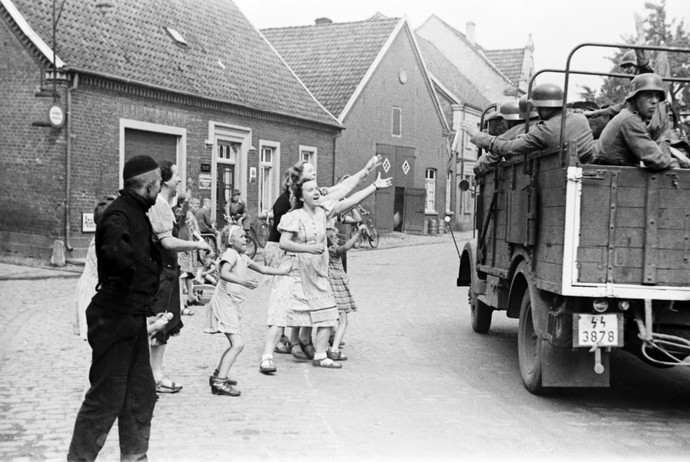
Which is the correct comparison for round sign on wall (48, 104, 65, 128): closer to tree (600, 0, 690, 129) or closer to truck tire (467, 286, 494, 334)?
truck tire (467, 286, 494, 334)

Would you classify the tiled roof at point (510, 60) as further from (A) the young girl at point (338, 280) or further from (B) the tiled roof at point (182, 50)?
(A) the young girl at point (338, 280)

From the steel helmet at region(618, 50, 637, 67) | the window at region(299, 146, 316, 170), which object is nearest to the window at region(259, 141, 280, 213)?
the window at region(299, 146, 316, 170)

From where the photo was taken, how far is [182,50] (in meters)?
23.6

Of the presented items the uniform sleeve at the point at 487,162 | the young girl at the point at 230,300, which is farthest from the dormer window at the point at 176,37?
the young girl at the point at 230,300

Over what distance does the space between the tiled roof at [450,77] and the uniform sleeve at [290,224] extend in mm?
37937

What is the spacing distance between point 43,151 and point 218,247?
5135 millimetres

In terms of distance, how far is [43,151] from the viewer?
18.3 m

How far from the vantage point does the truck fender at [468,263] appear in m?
9.92

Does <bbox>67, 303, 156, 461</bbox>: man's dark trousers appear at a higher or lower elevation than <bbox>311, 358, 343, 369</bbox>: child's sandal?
higher

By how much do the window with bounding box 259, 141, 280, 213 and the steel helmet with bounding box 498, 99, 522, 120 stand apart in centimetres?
1715

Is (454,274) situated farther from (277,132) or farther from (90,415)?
(90,415)

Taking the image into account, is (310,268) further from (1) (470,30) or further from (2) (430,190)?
(1) (470,30)

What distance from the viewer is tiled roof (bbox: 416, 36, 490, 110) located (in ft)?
153

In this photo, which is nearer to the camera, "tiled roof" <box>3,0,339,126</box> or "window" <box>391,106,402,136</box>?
"tiled roof" <box>3,0,339,126</box>
